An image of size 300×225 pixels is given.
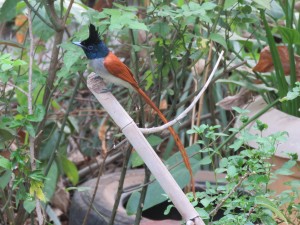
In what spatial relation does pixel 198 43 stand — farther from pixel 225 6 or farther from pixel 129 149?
pixel 129 149

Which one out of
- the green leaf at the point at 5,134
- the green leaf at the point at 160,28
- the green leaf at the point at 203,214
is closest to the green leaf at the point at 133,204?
the green leaf at the point at 5,134

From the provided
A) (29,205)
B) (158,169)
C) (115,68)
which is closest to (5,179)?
(29,205)

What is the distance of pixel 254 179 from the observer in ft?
6.69

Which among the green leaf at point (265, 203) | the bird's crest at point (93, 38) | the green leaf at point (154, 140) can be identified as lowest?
the green leaf at point (154, 140)

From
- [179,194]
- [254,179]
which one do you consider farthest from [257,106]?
[179,194]

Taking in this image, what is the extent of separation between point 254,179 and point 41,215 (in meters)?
0.74

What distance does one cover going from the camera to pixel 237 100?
10.8 feet

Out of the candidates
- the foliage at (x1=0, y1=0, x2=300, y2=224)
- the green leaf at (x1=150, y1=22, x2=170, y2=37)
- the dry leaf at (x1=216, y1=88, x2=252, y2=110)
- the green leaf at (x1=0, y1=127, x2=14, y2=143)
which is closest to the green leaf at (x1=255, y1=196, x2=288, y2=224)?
the foliage at (x1=0, y1=0, x2=300, y2=224)

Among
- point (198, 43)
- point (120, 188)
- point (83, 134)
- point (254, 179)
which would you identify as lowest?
point (83, 134)

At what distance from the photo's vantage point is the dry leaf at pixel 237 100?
327 cm

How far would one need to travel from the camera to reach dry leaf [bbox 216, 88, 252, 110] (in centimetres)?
327

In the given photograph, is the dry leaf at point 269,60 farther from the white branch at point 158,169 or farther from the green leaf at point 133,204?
the white branch at point 158,169

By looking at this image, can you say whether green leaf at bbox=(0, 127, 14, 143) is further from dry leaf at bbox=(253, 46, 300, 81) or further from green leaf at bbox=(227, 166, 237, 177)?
dry leaf at bbox=(253, 46, 300, 81)

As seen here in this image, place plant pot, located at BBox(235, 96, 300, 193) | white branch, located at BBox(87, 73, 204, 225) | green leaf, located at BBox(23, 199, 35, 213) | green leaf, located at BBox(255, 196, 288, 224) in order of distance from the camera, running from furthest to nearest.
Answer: plant pot, located at BBox(235, 96, 300, 193) < green leaf, located at BBox(23, 199, 35, 213) < green leaf, located at BBox(255, 196, 288, 224) < white branch, located at BBox(87, 73, 204, 225)
